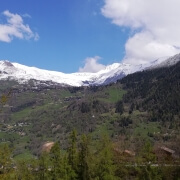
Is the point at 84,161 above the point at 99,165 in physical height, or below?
above

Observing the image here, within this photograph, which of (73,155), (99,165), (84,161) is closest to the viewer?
(99,165)

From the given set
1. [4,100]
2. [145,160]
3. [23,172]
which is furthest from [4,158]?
[23,172]

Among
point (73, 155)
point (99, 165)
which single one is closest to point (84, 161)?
point (73, 155)

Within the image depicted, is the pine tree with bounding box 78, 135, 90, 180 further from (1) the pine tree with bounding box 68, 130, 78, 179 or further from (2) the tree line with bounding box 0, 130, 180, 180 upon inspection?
(1) the pine tree with bounding box 68, 130, 78, 179

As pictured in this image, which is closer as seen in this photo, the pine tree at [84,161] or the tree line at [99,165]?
the tree line at [99,165]

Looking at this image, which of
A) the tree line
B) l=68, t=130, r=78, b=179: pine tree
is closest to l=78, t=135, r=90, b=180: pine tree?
the tree line

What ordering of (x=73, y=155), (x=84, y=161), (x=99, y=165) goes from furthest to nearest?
(x=73, y=155) → (x=84, y=161) → (x=99, y=165)

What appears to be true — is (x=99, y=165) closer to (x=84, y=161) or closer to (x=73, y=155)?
(x=84, y=161)

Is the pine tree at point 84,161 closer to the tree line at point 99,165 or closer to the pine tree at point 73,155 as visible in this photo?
the tree line at point 99,165

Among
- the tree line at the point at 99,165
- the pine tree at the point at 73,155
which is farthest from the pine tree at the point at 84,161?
the pine tree at the point at 73,155

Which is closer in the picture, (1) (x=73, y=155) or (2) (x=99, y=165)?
(2) (x=99, y=165)

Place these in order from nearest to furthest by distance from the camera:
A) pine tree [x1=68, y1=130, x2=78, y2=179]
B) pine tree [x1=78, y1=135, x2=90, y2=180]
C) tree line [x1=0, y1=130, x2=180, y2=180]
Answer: tree line [x1=0, y1=130, x2=180, y2=180] < pine tree [x1=78, y1=135, x2=90, y2=180] < pine tree [x1=68, y1=130, x2=78, y2=179]

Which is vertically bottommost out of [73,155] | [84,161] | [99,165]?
[99,165]

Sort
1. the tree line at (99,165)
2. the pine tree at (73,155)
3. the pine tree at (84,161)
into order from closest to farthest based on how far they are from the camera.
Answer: the tree line at (99,165) → the pine tree at (84,161) → the pine tree at (73,155)
